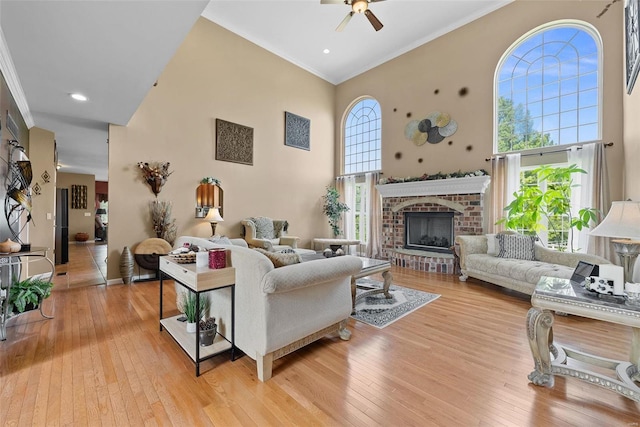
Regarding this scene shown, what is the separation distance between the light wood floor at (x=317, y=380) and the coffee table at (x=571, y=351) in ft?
0.37

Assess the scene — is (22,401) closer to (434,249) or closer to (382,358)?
(382,358)

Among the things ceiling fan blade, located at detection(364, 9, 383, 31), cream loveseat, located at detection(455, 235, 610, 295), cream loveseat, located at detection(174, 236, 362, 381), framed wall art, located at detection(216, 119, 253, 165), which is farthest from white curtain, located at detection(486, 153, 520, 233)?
framed wall art, located at detection(216, 119, 253, 165)

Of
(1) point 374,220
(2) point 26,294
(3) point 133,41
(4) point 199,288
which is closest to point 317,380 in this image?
(4) point 199,288

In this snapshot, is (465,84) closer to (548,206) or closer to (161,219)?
(548,206)

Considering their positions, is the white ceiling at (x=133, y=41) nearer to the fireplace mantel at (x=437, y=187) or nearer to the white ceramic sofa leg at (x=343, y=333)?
the white ceramic sofa leg at (x=343, y=333)

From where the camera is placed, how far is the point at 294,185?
6.75m

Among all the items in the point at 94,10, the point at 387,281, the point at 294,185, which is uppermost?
the point at 94,10

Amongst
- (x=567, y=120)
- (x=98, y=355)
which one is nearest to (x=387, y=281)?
(x=98, y=355)

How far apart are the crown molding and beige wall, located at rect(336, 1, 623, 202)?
612cm

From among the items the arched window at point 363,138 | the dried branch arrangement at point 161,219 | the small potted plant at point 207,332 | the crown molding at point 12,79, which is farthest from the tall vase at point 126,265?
the arched window at point 363,138

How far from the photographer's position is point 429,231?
5.85 meters

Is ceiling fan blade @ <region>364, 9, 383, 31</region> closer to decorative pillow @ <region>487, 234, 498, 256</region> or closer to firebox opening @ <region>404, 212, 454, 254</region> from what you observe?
firebox opening @ <region>404, 212, 454, 254</region>

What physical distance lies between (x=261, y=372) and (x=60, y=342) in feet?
6.33

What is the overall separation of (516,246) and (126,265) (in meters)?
5.96
